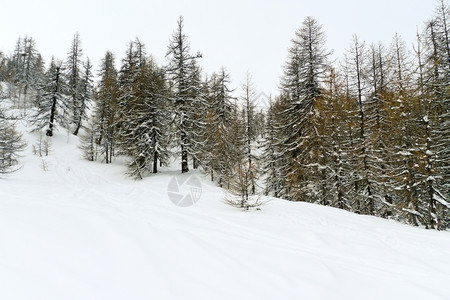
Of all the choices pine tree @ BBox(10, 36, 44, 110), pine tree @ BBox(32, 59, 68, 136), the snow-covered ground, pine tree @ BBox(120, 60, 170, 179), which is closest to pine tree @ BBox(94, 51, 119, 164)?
pine tree @ BBox(120, 60, 170, 179)

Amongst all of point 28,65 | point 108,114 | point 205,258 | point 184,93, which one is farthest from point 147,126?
point 28,65

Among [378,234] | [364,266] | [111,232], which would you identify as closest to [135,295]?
[111,232]

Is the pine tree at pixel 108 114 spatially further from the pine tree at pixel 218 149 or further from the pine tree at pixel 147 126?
the pine tree at pixel 218 149

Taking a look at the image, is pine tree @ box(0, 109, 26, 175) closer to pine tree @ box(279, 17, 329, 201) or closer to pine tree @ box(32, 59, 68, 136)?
pine tree @ box(32, 59, 68, 136)

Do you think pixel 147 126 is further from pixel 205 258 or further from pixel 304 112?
pixel 205 258

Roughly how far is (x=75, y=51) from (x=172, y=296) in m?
45.5

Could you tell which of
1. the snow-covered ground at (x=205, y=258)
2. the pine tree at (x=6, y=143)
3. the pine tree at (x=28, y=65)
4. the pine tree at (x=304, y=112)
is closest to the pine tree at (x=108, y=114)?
the pine tree at (x=6, y=143)

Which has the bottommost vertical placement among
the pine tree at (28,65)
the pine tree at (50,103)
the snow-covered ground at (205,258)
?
the snow-covered ground at (205,258)

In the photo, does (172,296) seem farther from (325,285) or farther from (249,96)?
(249,96)

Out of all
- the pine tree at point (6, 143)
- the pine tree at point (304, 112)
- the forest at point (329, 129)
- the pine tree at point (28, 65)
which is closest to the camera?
the forest at point (329, 129)

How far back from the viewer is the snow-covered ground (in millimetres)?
2650

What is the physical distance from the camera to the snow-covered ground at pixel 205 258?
2.65m

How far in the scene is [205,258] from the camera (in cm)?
367

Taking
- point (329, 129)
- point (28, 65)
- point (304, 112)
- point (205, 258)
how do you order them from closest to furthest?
point (205, 258) < point (329, 129) < point (304, 112) < point (28, 65)
